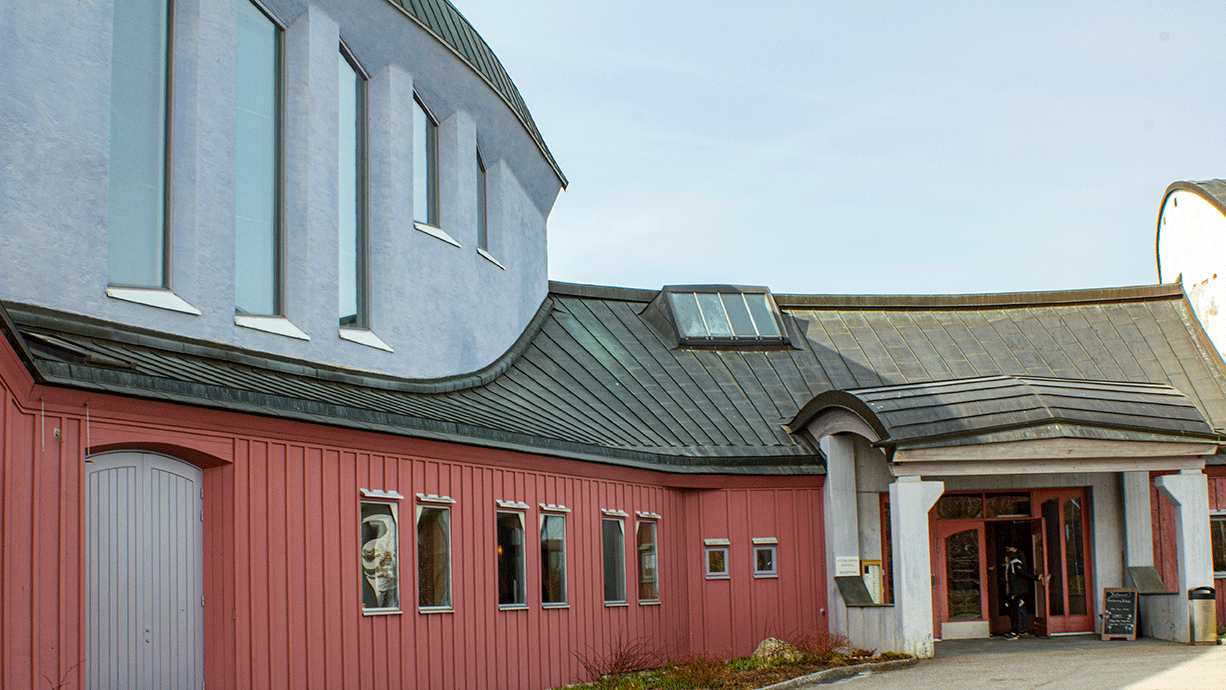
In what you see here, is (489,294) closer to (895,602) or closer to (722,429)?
(722,429)

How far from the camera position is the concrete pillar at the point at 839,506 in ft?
66.3

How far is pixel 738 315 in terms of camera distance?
25828 mm

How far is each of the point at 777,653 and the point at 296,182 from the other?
8.99 metres

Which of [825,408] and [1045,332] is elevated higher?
[1045,332]

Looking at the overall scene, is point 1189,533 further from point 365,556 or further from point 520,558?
point 365,556

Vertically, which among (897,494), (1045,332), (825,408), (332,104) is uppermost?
(332,104)

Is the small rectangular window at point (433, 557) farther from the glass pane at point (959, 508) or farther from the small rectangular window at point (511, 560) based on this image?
the glass pane at point (959, 508)

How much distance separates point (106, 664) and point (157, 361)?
105 inches

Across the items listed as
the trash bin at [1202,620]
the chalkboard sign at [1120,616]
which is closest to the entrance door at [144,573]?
the trash bin at [1202,620]

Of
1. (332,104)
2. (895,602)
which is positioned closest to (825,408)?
(895,602)

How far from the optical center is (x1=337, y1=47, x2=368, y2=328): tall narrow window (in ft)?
52.3

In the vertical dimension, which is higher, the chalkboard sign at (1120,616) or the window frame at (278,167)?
the window frame at (278,167)

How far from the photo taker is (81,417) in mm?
9656

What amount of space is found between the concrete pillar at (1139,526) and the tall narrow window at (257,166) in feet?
46.8
